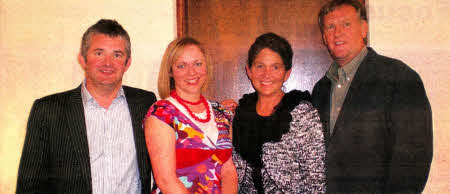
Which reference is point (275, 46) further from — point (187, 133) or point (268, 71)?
point (187, 133)

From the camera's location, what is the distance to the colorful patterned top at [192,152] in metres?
1.30

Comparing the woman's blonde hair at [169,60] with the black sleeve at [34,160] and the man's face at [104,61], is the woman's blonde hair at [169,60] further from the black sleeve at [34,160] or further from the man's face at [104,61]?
the black sleeve at [34,160]

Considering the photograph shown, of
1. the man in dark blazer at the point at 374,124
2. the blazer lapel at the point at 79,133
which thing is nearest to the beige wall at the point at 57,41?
the blazer lapel at the point at 79,133

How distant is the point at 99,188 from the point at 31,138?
40 cm

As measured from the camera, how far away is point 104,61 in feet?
4.91

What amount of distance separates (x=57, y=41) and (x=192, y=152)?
1.39 m

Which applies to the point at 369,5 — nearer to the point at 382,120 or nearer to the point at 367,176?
the point at 382,120

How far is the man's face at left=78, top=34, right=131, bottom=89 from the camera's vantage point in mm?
1497

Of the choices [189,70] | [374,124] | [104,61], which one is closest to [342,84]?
[374,124]

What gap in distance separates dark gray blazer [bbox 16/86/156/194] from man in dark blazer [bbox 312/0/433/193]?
4.13 ft

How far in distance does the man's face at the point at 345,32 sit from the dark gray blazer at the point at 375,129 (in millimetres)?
150

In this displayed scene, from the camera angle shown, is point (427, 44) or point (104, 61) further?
point (427, 44)

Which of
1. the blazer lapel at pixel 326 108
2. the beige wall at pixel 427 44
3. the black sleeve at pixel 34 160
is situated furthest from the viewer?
the beige wall at pixel 427 44

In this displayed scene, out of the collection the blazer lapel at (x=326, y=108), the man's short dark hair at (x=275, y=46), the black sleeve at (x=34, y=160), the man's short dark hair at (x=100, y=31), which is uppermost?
the man's short dark hair at (x=100, y=31)
